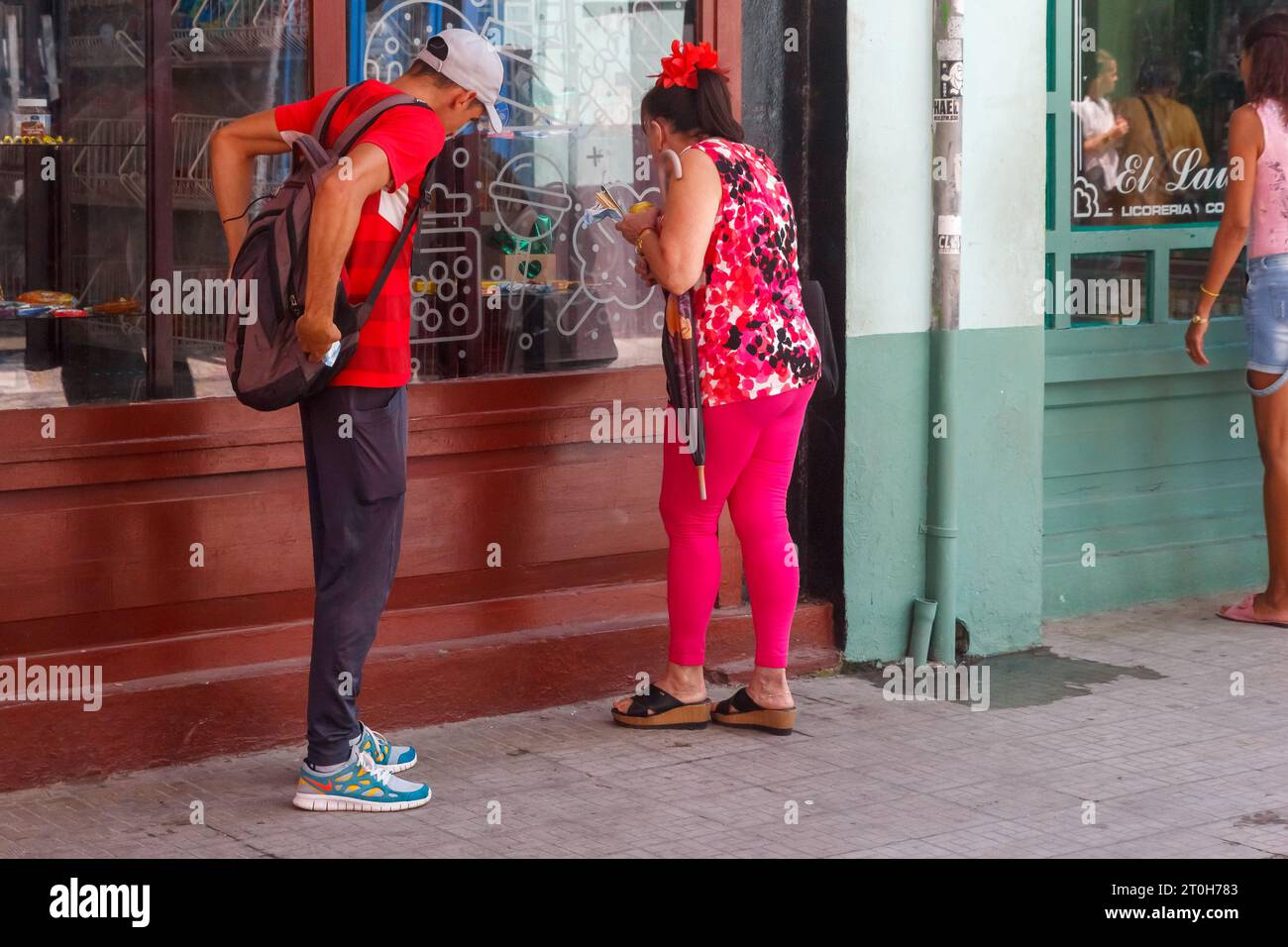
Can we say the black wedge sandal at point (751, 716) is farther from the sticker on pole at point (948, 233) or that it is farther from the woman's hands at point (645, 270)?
the sticker on pole at point (948, 233)

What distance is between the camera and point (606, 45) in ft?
19.8

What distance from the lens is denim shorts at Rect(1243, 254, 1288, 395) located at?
689 centimetres

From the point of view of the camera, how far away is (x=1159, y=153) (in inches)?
298

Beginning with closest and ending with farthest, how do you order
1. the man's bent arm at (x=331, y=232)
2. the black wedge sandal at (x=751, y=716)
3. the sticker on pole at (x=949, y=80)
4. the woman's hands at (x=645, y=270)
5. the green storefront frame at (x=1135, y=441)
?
1. the man's bent arm at (x=331, y=232)
2. the woman's hands at (x=645, y=270)
3. the black wedge sandal at (x=751, y=716)
4. the sticker on pole at (x=949, y=80)
5. the green storefront frame at (x=1135, y=441)

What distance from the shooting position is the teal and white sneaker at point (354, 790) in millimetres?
4758

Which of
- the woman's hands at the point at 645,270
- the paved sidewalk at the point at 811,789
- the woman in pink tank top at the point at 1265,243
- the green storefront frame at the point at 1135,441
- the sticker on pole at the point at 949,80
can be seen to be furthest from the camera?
the green storefront frame at the point at 1135,441

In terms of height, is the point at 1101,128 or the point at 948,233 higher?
the point at 1101,128

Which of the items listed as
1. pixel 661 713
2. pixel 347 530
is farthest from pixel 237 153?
pixel 661 713

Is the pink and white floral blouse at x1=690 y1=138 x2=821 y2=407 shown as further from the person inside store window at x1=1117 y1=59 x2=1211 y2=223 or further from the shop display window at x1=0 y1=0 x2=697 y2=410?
the person inside store window at x1=1117 y1=59 x2=1211 y2=223

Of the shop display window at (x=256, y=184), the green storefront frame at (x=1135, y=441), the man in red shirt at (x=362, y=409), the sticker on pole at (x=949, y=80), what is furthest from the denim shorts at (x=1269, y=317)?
the man in red shirt at (x=362, y=409)

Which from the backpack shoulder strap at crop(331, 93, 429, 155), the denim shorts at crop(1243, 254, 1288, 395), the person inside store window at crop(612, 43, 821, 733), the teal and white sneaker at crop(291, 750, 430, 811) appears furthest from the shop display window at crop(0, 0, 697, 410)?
the denim shorts at crop(1243, 254, 1288, 395)

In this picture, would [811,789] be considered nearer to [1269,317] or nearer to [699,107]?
[699,107]

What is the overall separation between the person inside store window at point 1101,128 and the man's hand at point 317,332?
395cm

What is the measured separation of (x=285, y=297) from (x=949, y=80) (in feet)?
9.09
